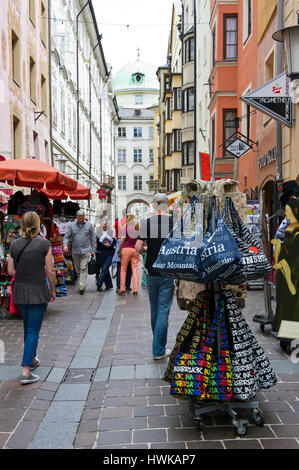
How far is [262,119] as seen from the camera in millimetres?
14125

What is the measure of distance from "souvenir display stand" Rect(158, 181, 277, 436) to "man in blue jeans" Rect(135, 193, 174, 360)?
1.53m

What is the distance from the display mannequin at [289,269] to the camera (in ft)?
18.1

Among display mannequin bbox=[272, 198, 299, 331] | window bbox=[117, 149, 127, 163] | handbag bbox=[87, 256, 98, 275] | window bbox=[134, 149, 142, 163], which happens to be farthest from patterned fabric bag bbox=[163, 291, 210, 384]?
window bbox=[134, 149, 142, 163]

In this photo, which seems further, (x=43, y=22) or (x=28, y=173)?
(x=43, y=22)

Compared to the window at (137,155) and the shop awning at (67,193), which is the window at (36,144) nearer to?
the shop awning at (67,193)

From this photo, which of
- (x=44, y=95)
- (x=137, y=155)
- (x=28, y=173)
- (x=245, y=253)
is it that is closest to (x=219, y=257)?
(x=245, y=253)

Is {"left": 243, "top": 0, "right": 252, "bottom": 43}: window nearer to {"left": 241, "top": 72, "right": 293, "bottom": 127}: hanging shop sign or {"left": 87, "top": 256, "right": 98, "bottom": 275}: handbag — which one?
{"left": 241, "top": 72, "right": 293, "bottom": 127}: hanging shop sign

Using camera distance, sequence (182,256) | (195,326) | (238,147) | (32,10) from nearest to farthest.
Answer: (182,256) → (195,326) → (238,147) → (32,10)

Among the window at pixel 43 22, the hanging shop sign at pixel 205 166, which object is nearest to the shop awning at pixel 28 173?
the hanging shop sign at pixel 205 166

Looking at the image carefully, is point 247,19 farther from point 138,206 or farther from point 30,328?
point 138,206

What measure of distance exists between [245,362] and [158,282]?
6.50 feet

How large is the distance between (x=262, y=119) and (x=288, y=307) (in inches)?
374

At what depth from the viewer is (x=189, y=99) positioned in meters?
31.0
